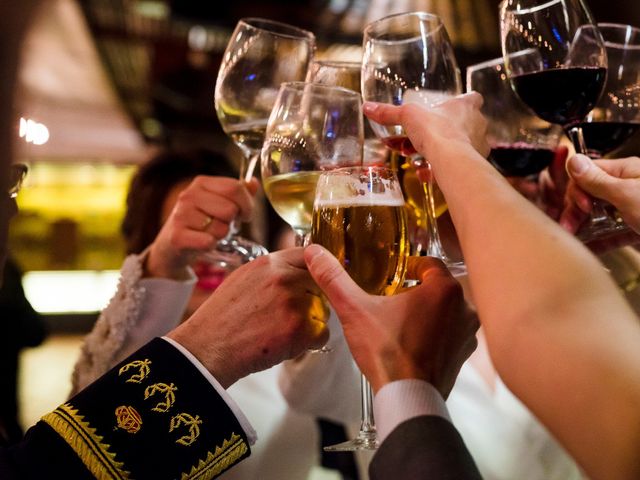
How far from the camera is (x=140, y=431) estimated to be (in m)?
0.88

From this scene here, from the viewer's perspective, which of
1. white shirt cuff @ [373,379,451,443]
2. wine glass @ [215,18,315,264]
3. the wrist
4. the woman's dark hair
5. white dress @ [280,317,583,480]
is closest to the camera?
white shirt cuff @ [373,379,451,443]

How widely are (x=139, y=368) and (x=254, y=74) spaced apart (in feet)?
1.85

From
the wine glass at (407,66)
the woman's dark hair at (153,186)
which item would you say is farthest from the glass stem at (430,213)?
the woman's dark hair at (153,186)

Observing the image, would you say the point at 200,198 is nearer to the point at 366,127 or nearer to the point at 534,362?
the point at 366,127

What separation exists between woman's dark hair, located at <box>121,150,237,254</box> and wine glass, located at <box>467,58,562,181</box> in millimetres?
1301

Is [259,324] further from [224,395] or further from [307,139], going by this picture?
[307,139]

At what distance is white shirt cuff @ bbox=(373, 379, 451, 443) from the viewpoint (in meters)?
0.72

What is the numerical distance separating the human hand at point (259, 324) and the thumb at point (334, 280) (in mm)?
159

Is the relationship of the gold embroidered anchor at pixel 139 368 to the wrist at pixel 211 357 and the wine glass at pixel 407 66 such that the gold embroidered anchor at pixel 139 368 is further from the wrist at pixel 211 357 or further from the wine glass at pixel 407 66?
the wine glass at pixel 407 66

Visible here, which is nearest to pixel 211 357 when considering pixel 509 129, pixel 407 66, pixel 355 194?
pixel 355 194

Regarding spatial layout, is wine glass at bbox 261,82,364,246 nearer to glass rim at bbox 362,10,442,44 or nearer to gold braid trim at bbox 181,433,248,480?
glass rim at bbox 362,10,442,44

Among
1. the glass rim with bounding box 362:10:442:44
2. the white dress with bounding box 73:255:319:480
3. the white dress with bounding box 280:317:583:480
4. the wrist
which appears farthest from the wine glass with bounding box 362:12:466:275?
the white dress with bounding box 73:255:319:480

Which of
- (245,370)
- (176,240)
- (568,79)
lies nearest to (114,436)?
(245,370)

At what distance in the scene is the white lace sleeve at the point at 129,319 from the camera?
143cm
